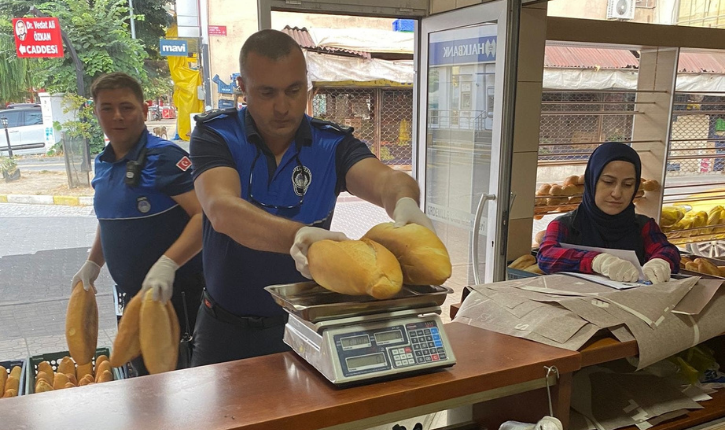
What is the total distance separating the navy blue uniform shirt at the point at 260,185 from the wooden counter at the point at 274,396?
64 cm

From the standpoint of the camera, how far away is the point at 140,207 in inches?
66.6

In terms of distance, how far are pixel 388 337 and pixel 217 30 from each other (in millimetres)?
1299

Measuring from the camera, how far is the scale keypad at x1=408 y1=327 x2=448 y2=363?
106 cm

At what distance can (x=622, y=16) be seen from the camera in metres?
3.09

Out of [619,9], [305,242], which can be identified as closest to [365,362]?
[305,242]

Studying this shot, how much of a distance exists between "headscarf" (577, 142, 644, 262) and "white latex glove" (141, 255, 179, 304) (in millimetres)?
1543

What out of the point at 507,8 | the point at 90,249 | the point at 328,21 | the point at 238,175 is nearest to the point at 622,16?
the point at 507,8

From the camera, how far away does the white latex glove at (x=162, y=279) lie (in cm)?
175

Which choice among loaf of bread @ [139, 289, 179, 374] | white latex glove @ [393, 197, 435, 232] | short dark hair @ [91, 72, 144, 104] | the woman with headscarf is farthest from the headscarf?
short dark hair @ [91, 72, 144, 104]

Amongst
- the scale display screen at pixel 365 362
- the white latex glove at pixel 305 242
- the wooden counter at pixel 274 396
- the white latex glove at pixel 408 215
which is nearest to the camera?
the wooden counter at pixel 274 396

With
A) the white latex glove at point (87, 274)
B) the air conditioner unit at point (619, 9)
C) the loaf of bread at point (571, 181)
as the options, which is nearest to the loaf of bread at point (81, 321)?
the white latex glove at point (87, 274)

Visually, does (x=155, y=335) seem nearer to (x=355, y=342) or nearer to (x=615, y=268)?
(x=355, y=342)

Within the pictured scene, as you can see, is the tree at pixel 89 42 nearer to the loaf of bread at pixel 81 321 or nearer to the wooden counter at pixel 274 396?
the loaf of bread at pixel 81 321

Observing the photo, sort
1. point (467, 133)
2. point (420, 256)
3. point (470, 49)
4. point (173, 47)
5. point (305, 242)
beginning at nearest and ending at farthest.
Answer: point (420, 256) < point (305, 242) < point (173, 47) < point (470, 49) < point (467, 133)
